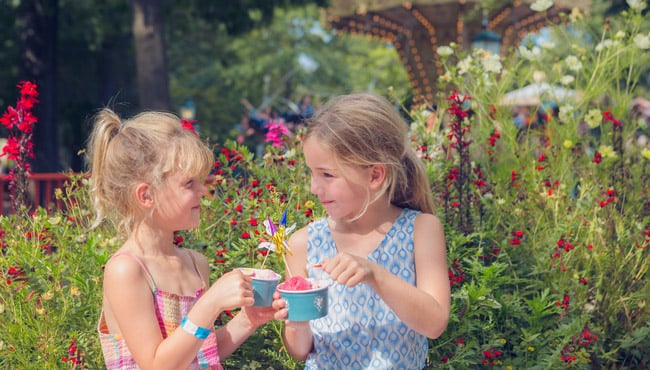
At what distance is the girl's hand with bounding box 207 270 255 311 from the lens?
1.91m

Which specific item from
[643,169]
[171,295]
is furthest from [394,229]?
[643,169]

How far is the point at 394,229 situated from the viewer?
2.35m

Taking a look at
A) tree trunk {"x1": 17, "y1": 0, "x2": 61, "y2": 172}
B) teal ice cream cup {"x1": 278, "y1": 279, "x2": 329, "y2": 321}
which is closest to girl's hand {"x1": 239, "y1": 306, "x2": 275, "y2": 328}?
teal ice cream cup {"x1": 278, "y1": 279, "x2": 329, "y2": 321}

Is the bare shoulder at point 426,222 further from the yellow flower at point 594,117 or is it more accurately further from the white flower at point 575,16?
the white flower at point 575,16

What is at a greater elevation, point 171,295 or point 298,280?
point 298,280

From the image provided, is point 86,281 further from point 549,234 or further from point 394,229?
point 549,234

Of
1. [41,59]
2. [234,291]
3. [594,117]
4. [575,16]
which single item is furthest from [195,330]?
[41,59]

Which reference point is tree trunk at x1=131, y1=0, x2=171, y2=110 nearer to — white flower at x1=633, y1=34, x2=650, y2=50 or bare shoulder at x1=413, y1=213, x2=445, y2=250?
white flower at x1=633, y1=34, x2=650, y2=50

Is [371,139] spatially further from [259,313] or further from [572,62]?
[572,62]


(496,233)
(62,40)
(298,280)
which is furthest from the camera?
(62,40)

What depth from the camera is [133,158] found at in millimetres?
2176

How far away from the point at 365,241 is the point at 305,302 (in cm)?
56

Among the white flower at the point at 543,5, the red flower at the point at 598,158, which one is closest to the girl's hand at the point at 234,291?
the red flower at the point at 598,158

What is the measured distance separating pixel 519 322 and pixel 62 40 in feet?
53.2
